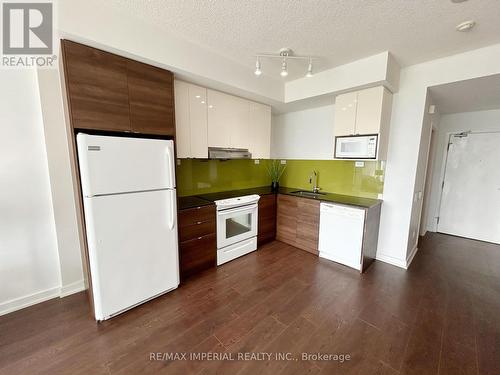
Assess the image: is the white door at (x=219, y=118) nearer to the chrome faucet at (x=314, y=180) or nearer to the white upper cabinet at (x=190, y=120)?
the white upper cabinet at (x=190, y=120)

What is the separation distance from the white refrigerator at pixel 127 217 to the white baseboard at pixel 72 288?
0.72 meters

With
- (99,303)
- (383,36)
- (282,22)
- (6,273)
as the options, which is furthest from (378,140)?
(6,273)

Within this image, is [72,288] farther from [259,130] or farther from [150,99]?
[259,130]

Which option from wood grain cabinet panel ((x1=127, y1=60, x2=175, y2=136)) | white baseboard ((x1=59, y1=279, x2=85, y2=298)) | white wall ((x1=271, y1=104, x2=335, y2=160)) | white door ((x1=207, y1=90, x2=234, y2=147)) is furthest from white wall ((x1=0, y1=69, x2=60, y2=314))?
white wall ((x1=271, y1=104, x2=335, y2=160))

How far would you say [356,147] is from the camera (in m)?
2.84

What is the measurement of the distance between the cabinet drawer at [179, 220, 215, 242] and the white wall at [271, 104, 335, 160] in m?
2.30

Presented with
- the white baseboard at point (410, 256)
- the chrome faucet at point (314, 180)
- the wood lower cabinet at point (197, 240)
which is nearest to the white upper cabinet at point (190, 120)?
the wood lower cabinet at point (197, 240)

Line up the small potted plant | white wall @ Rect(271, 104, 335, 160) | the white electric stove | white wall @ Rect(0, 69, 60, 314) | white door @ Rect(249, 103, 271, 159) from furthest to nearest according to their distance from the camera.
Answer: the small potted plant
white wall @ Rect(271, 104, 335, 160)
white door @ Rect(249, 103, 271, 159)
the white electric stove
white wall @ Rect(0, 69, 60, 314)

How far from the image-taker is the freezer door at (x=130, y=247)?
1807mm

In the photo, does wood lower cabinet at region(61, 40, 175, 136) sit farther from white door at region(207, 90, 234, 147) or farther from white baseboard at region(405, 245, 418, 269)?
white baseboard at region(405, 245, 418, 269)

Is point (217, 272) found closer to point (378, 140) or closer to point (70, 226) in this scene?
point (70, 226)

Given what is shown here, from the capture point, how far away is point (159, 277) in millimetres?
2215

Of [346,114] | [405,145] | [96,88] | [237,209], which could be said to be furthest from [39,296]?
[405,145]

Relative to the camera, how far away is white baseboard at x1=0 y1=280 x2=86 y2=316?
6.64 ft
